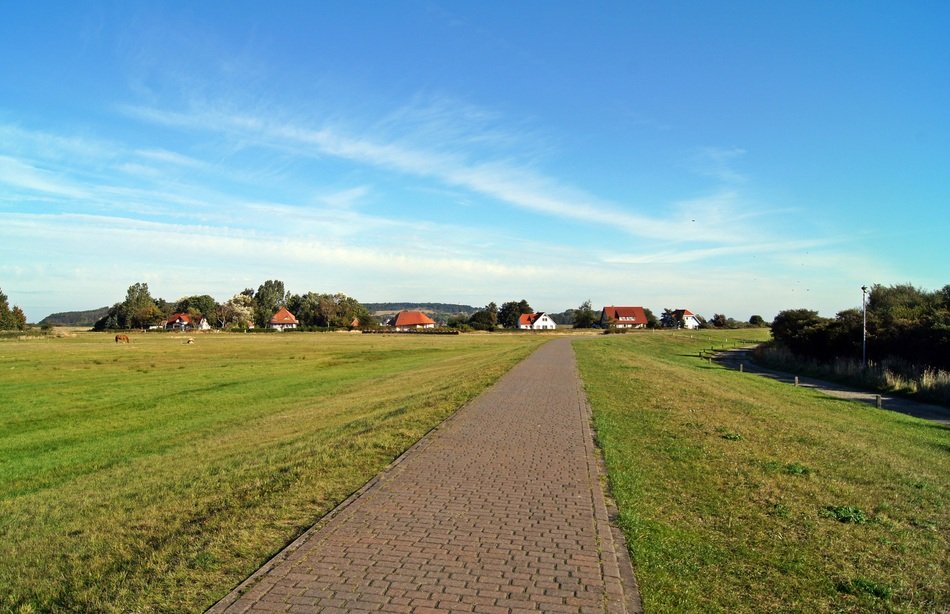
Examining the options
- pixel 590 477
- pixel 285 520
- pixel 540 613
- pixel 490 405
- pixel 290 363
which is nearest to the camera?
pixel 540 613

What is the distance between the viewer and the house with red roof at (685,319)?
5212 inches

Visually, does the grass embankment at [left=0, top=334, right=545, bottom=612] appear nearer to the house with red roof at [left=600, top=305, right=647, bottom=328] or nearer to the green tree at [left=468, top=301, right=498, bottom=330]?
the green tree at [left=468, top=301, right=498, bottom=330]

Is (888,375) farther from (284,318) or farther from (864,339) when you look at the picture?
(284,318)

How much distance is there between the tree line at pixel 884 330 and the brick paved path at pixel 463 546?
94.4 ft

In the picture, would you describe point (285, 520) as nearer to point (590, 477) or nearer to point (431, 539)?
point (431, 539)

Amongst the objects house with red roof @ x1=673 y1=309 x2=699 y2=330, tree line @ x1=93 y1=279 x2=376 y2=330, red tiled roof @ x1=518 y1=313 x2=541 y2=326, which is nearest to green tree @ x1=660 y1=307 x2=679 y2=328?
house with red roof @ x1=673 y1=309 x2=699 y2=330

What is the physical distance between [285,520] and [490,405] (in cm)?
869

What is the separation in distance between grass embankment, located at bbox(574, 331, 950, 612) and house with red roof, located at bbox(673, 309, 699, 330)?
412 feet

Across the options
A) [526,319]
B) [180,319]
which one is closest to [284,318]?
[180,319]

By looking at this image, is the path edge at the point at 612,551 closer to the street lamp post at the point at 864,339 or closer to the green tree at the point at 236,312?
the street lamp post at the point at 864,339

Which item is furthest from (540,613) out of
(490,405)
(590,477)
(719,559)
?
(490,405)

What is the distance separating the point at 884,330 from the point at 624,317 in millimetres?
108179

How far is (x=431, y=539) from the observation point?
215 inches

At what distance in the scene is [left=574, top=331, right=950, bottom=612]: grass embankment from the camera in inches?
179
